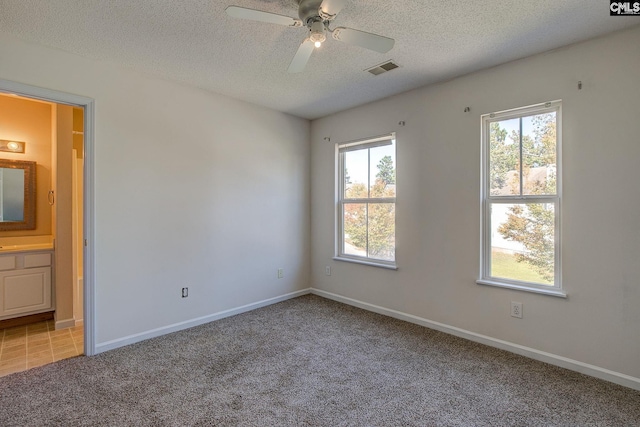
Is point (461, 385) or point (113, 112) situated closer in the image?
point (461, 385)

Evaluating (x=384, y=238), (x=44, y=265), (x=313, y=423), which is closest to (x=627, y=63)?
(x=384, y=238)

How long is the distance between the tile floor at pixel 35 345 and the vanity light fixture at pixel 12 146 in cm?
201

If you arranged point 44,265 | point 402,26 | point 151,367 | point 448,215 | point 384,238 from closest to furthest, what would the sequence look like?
point 402,26
point 151,367
point 448,215
point 44,265
point 384,238

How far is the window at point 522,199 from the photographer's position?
258cm

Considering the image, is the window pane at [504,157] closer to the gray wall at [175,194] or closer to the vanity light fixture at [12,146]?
the gray wall at [175,194]

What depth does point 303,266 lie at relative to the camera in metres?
4.54

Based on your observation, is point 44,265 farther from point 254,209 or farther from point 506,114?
point 506,114

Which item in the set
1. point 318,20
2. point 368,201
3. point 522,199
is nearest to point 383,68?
point 318,20

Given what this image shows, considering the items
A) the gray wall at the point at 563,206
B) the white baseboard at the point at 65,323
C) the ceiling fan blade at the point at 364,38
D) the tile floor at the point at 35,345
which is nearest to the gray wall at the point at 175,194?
the tile floor at the point at 35,345

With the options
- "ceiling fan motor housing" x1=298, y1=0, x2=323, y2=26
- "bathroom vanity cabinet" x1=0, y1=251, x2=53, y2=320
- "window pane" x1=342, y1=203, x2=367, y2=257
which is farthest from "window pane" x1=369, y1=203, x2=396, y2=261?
"bathroom vanity cabinet" x1=0, y1=251, x2=53, y2=320

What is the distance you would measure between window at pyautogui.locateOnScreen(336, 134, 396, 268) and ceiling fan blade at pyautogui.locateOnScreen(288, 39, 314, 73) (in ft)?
5.53

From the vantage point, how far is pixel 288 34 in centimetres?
229

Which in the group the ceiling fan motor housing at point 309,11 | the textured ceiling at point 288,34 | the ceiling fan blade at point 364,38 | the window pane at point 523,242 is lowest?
the window pane at point 523,242

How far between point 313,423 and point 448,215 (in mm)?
2237
